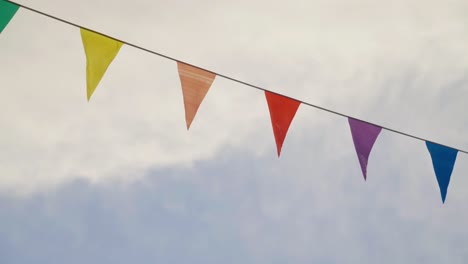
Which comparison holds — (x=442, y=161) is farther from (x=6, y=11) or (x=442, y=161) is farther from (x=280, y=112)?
(x=6, y=11)

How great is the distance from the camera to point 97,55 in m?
4.01

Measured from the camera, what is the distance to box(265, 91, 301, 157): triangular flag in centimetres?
459

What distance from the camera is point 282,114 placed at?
4.67m

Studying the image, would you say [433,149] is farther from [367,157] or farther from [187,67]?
[187,67]

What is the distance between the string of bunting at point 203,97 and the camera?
3.93 m

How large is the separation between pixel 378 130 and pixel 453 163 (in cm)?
106

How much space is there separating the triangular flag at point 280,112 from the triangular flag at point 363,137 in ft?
2.09

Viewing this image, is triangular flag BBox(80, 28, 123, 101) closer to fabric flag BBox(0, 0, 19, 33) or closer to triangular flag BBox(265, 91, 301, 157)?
fabric flag BBox(0, 0, 19, 33)

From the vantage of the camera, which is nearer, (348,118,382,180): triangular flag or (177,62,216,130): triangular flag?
(177,62,216,130): triangular flag

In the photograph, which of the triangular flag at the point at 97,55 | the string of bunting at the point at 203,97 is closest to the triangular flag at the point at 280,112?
the string of bunting at the point at 203,97

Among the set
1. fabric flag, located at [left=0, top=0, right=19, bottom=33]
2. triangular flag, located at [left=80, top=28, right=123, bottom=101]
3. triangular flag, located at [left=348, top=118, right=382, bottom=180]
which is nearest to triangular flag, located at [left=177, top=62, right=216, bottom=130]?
triangular flag, located at [left=80, top=28, right=123, bottom=101]

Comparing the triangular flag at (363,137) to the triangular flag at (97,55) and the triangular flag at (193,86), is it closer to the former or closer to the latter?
the triangular flag at (193,86)

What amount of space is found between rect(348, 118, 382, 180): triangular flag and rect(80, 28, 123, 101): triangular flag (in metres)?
2.45

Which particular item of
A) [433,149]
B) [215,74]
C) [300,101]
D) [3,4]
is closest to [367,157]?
[433,149]
